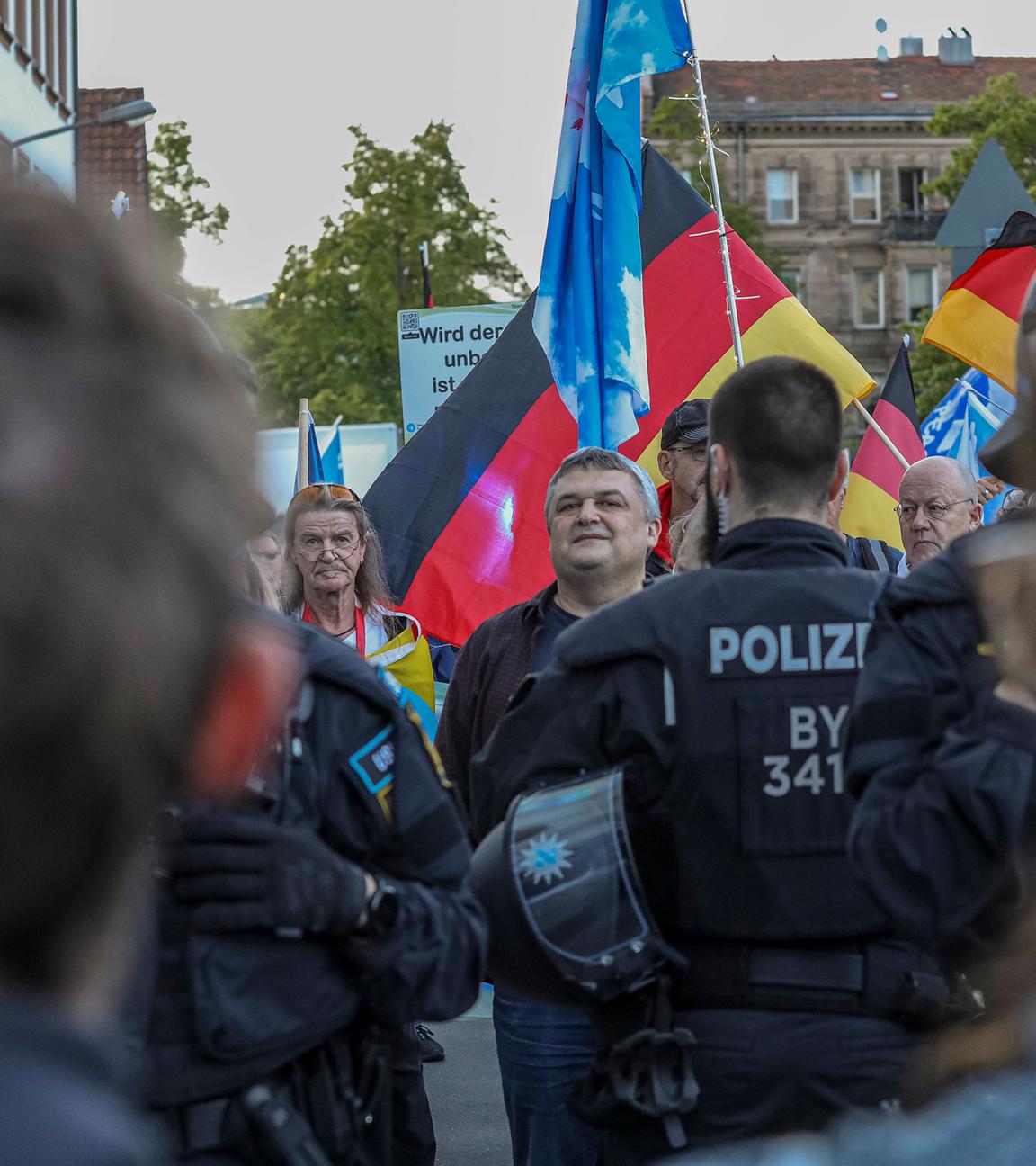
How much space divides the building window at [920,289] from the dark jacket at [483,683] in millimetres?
63461

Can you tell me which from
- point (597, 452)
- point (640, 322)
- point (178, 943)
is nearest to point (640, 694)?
point (178, 943)

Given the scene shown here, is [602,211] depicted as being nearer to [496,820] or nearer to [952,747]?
[496,820]

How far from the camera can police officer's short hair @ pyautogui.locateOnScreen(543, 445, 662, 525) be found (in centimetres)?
506

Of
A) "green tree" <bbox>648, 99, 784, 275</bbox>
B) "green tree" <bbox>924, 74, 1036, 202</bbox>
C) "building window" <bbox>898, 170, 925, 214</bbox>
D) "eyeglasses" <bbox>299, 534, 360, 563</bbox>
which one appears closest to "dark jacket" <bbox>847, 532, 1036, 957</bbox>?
"eyeglasses" <bbox>299, 534, 360, 563</bbox>

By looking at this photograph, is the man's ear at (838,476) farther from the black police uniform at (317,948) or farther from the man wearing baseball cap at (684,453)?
the man wearing baseball cap at (684,453)

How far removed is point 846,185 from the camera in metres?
65.6

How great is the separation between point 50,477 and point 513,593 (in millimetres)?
6723

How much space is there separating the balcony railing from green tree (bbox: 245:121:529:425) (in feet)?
118

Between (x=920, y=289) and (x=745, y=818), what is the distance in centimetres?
6632

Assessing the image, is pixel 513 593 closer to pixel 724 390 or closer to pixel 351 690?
pixel 724 390

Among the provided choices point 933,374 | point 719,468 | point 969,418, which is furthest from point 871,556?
point 933,374

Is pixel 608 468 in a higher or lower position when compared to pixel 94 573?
higher

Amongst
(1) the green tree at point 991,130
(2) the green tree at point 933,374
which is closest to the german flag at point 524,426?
(2) the green tree at point 933,374

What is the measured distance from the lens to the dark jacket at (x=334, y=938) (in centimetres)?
230
